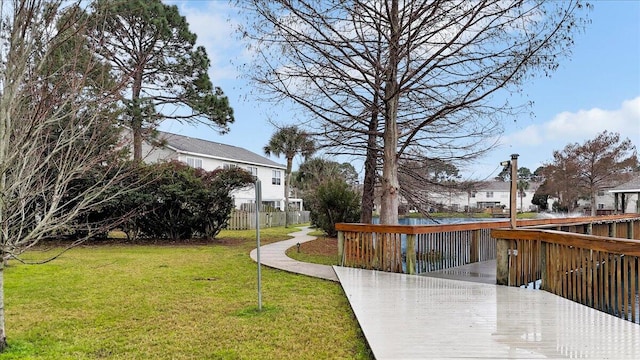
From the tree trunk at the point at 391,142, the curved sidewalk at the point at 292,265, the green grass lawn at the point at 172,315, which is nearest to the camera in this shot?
the green grass lawn at the point at 172,315

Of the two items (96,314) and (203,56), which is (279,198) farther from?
(96,314)

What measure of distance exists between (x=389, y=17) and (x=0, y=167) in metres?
7.47

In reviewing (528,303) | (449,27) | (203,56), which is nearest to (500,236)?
(528,303)

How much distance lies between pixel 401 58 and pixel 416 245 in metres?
3.84

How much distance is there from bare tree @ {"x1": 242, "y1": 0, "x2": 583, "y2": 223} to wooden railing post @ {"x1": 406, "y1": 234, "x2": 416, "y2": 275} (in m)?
2.21

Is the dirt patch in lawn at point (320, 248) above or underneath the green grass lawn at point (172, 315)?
underneath

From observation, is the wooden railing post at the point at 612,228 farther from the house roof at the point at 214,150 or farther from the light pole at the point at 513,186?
the house roof at the point at 214,150

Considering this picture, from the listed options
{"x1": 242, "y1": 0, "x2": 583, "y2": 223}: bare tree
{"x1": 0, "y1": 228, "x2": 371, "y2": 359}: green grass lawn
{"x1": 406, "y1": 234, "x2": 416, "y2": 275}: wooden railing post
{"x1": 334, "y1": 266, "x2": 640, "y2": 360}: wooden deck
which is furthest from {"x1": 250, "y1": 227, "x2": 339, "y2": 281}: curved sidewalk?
{"x1": 242, "y1": 0, "x2": 583, "y2": 223}: bare tree

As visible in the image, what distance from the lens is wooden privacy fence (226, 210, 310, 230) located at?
2395cm

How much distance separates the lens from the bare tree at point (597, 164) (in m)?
37.8

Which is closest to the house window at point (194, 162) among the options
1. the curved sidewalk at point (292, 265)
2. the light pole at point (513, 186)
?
the curved sidewalk at point (292, 265)

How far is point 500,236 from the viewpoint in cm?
713

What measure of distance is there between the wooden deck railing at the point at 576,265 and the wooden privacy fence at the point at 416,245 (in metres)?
0.29

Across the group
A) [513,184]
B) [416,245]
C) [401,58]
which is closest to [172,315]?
[416,245]
